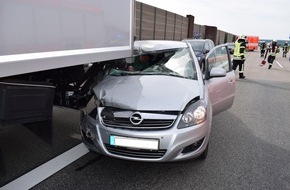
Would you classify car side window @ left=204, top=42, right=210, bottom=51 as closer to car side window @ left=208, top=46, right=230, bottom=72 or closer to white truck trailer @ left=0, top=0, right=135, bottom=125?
car side window @ left=208, top=46, right=230, bottom=72

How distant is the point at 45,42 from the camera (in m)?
2.42

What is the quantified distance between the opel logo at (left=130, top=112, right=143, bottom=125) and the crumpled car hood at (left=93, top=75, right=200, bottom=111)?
69 mm

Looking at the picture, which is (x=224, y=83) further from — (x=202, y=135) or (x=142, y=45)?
(x=202, y=135)

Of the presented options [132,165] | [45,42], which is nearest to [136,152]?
[132,165]

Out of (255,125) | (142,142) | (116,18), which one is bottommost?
(255,125)

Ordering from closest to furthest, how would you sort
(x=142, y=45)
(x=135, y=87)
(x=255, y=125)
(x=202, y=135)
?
(x=202, y=135), (x=135, y=87), (x=142, y=45), (x=255, y=125)

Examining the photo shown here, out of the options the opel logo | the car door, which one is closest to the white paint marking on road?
the opel logo

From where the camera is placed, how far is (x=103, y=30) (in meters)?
3.30

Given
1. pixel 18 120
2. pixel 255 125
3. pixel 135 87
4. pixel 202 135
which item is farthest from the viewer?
pixel 255 125

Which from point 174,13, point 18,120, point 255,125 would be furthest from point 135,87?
point 174,13

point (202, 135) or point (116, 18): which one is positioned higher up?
point (116, 18)

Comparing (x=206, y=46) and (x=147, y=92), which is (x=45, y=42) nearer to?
(x=147, y=92)

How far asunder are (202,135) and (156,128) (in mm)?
540

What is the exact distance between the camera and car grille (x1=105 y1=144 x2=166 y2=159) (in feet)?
9.89
